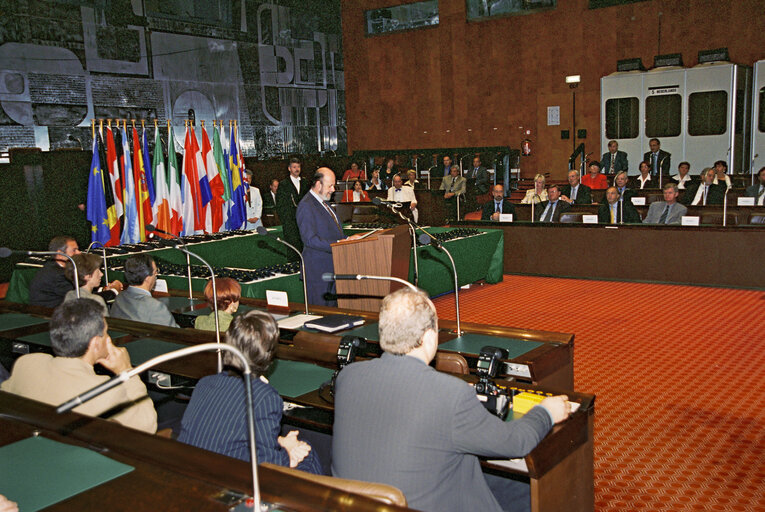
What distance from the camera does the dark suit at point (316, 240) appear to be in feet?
16.6

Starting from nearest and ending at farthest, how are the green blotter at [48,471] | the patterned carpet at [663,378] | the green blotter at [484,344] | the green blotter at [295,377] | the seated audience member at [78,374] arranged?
the green blotter at [48,471], the seated audience member at [78,374], the green blotter at [295,377], the green blotter at [484,344], the patterned carpet at [663,378]

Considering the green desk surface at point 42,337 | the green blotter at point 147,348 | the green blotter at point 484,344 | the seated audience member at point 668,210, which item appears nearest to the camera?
the green blotter at point 484,344

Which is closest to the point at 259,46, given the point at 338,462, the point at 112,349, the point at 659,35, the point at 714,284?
the point at 659,35

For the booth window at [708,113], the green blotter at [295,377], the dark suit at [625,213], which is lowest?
the green blotter at [295,377]

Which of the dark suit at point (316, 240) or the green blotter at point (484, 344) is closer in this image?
the green blotter at point (484, 344)

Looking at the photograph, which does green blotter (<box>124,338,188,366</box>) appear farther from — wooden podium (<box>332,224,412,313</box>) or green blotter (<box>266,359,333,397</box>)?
wooden podium (<box>332,224,412,313</box>)

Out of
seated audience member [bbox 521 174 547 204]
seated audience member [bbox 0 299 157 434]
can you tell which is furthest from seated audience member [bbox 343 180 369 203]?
seated audience member [bbox 0 299 157 434]

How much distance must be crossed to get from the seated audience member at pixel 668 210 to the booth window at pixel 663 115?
19.5ft

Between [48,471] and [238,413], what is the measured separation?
548 mm

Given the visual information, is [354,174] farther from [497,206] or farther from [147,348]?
[147,348]

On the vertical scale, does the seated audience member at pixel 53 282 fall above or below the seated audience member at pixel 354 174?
below

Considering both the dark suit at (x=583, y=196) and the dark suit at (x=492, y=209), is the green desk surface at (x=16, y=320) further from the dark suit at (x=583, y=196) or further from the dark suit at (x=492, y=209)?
the dark suit at (x=583, y=196)

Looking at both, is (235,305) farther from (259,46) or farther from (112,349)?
(259,46)

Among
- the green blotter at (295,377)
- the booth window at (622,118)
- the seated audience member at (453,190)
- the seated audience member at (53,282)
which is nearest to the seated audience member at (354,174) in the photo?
the seated audience member at (453,190)
